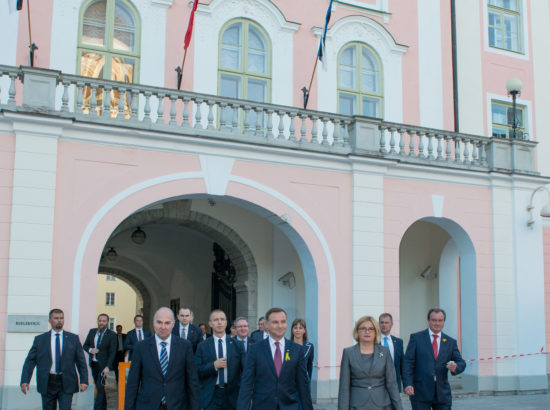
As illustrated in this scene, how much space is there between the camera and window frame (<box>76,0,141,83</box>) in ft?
49.4

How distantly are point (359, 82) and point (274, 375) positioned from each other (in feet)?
39.8

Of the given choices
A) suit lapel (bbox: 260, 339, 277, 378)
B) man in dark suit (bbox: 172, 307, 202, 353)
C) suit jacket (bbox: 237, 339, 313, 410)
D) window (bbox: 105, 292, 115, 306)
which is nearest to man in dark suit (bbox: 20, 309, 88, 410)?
man in dark suit (bbox: 172, 307, 202, 353)

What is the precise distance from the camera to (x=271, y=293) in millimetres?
16922

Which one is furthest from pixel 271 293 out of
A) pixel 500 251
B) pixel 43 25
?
pixel 43 25

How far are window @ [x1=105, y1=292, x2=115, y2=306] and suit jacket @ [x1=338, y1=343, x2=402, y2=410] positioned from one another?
47.0m

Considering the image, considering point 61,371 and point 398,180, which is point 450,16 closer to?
point 398,180

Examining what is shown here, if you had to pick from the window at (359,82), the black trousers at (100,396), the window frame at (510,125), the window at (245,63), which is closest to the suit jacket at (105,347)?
the black trousers at (100,396)

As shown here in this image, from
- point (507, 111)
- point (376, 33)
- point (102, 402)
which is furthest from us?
point (507, 111)

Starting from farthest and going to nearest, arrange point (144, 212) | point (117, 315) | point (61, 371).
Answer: point (117, 315) → point (144, 212) → point (61, 371)

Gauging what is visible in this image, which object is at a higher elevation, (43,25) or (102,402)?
(43,25)

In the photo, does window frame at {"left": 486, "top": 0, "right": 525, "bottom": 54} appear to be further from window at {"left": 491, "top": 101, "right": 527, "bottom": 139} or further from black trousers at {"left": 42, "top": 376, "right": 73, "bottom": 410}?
black trousers at {"left": 42, "top": 376, "right": 73, "bottom": 410}

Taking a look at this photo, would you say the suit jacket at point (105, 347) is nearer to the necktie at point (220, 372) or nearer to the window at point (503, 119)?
the necktie at point (220, 372)

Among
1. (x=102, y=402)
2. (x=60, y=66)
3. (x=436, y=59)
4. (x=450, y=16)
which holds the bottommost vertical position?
(x=102, y=402)

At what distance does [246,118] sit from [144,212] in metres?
3.37
